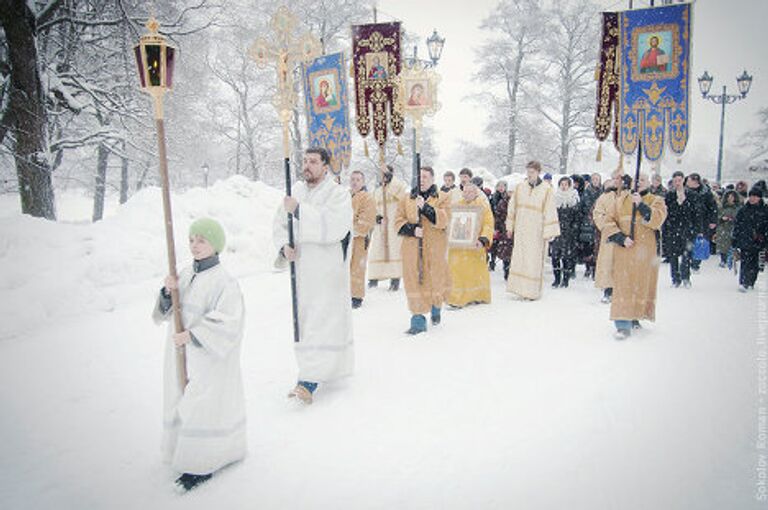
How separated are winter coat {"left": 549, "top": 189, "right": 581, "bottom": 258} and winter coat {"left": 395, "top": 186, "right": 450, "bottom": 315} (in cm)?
368

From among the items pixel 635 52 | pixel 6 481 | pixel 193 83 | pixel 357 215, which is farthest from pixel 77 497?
pixel 193 83

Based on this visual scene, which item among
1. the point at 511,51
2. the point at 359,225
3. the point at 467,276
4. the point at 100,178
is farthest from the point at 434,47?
the point at 100,178

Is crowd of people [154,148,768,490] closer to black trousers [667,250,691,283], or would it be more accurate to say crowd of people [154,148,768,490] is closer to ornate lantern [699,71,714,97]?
black trousers [667,250,691,283]

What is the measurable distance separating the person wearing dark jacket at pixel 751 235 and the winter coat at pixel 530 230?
338 cm

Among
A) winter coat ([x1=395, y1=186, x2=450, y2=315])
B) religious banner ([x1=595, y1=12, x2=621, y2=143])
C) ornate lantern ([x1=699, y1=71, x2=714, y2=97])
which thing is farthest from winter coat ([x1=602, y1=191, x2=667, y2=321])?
ornate lantern ([x1=699, y1=71, x2=714, y2=97])

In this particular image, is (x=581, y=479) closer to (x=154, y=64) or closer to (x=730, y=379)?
(x=730, y=379)

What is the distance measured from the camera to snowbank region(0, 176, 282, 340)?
6.92m

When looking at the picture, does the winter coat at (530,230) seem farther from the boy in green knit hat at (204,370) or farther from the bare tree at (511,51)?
the bare tree at (511,51)

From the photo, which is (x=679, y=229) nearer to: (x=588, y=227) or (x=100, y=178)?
(x=588, y=227)

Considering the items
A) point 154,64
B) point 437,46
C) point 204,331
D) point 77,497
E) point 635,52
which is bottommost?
point 77,497

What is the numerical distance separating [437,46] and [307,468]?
10062 mm

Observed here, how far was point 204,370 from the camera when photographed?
301 centimetres

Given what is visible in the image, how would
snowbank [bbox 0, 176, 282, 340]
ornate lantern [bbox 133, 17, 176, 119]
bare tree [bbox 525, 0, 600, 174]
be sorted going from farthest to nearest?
1. bare tree [bbox 525, 0, 600, 174]
2. snowbank [bbox 0, 176, 282, 340]
3. ornate lantern [bbox 133, 17, 176, 119]

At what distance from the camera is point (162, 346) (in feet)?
Result: 19.5
